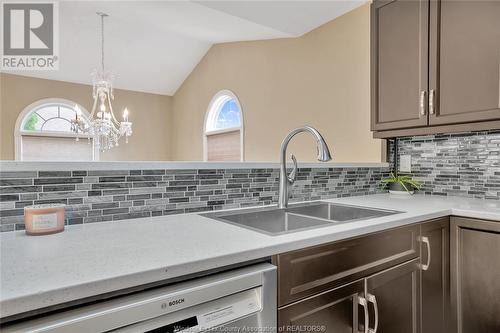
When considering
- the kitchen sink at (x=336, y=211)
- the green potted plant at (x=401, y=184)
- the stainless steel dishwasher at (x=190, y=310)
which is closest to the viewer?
the stainless steel dishwasher at (x=190, y=310)

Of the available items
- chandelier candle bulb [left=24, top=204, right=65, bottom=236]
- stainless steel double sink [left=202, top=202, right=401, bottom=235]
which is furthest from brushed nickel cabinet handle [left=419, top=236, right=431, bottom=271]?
chandelier candle bulb [left=24, top=204, right=65, bottom=236]

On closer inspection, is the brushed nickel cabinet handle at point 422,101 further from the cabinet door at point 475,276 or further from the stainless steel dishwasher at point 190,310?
the stainless steel dishwasher at point 190,310

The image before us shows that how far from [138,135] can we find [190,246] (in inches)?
211

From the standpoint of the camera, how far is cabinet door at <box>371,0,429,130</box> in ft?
5.55

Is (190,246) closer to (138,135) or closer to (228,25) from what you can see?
(228,25)

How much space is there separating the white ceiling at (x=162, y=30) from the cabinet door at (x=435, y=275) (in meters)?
1.91

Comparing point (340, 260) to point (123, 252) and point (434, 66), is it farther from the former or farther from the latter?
point (434, 66)

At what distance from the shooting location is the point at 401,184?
1.97m

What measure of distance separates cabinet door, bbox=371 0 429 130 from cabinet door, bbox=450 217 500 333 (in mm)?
654

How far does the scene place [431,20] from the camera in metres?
1.64

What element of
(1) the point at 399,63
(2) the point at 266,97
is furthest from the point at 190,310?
(2) the point at 266,97

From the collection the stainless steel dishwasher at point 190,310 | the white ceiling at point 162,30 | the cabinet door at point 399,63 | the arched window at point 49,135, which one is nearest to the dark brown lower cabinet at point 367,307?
the stainless steel dishwasher at point 190,310

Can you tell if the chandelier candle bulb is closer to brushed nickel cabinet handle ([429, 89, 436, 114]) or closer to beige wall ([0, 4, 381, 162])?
brushed nickel cabinet handle ([429, 89, 436, 114])

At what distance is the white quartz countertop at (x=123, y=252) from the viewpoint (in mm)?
554
